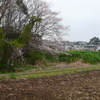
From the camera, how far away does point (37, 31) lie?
22.4 meters

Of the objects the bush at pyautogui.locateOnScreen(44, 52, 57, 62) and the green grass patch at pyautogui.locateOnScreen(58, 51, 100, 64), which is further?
the green grass patch at pyautogui.locateOnScreen(58, 51, 100, 64)

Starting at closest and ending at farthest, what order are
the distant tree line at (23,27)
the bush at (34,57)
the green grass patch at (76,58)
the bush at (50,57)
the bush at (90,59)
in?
the distant tree line at (23,27) → the bush at (34,57) → the bush at (50,57) → the green grass patch at (76,58) → the bush at (90,59)

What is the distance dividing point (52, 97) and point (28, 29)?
11.8 m

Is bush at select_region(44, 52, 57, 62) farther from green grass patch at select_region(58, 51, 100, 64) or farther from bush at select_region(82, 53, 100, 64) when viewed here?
bush at select_region(82, 53, 100, 64)

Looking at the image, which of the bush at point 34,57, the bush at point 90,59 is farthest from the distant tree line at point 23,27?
the bush at point 90,59

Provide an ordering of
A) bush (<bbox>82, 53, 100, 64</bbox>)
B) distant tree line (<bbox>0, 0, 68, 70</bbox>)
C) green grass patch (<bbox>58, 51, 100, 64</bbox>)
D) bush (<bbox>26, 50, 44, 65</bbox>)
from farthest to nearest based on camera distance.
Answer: bush (<bbox>82, 53, 100, 64</bbox>) → green grass patch (<bbox>58, 51, 100, 64</bbox>) → bush (<bbox>26, 50, 44, 65</bbox>) → distant tree line (<bbox>0, 0, 68, 70</bbox>)

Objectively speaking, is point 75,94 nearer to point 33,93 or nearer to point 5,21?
point 33,93

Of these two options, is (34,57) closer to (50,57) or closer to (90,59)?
(50,57)

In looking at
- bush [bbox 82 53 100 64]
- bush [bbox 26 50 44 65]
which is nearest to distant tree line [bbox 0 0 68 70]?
bush [bbox 26 50 44 65]

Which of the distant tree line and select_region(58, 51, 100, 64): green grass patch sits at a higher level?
the distant tree line

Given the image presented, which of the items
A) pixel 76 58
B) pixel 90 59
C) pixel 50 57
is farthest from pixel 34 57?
pixel 90 59

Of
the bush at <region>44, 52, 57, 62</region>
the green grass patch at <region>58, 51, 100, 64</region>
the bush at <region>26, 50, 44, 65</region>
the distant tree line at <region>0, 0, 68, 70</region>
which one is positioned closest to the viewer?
the distant tree line at <region>0, 0, 68, 70</region>

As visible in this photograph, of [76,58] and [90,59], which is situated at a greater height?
[76,58]

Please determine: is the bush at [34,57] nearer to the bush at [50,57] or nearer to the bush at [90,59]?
the bush at [50,57]
